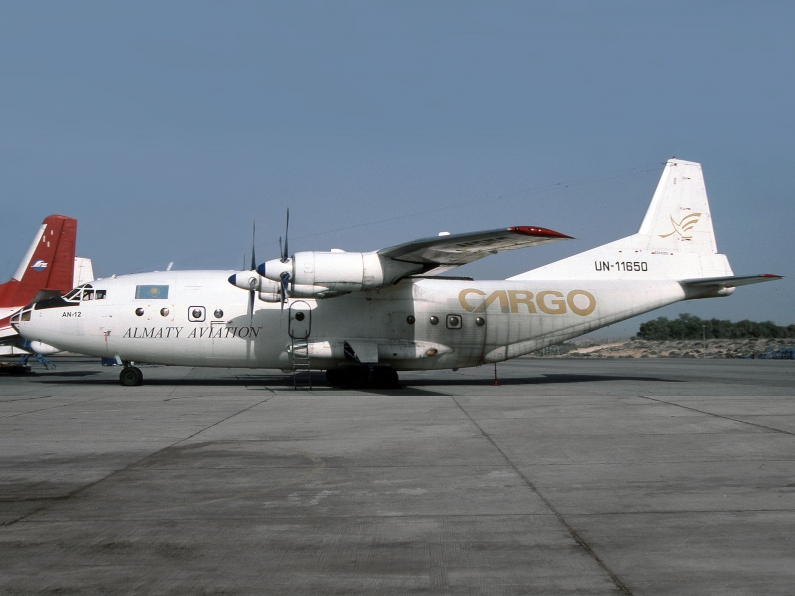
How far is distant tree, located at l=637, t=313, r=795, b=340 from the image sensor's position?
99.8m

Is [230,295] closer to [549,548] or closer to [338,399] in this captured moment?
[338,399]

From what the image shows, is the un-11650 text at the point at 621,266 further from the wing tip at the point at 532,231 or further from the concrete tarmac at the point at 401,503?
the concrete tarmac at the point at 401,503

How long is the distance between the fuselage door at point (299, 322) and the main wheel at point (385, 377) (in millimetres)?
2629

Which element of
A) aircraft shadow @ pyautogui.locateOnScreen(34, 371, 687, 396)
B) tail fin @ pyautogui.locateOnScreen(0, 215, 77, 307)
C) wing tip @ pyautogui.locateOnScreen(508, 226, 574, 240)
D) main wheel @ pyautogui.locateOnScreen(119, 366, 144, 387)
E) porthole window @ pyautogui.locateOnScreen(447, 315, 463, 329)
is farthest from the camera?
tail fin @ pyautogui.locateOnScreen(0, 215, 77, 307)

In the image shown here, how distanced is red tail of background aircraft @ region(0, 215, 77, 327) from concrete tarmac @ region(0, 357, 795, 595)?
1708 centimetres

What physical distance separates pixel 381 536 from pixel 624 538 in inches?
75.3

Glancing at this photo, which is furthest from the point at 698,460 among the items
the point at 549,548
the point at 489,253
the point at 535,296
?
the point at 535,296

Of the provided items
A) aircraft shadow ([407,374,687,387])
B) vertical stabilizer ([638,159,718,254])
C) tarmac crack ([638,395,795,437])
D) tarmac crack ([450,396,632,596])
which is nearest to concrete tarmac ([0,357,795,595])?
tarmac crack ([450,396,632,596])

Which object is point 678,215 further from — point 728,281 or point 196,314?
point 196,314

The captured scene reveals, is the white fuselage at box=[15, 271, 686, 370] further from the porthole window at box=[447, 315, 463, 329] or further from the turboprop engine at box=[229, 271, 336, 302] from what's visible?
the turboprop engine at box=[229, 271, 336, 302]

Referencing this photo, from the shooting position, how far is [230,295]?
21656 mm

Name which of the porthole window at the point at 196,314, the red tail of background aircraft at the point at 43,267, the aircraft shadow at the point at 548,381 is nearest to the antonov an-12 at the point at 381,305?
the porthole window at the point at 196,314

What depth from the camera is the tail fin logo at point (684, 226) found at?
24.1m

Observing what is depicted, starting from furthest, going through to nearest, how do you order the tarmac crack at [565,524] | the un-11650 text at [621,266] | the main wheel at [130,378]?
the un-11650 text at [621,266], the main wheel at [130,378], the tarmac crack at [565,524]
